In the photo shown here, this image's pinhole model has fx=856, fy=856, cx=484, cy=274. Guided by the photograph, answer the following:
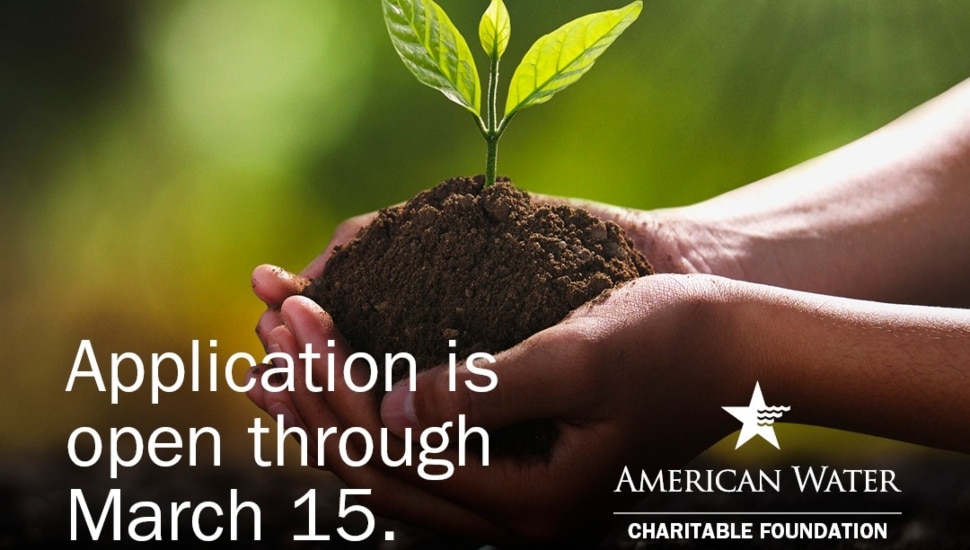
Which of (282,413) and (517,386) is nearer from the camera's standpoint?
(517,386)

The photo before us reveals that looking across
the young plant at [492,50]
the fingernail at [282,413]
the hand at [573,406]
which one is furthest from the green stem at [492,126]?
the fingernail at [282,413]

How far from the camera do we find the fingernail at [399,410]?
0.73 meters

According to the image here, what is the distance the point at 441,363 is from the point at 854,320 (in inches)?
15.3

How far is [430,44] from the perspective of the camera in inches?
33.9

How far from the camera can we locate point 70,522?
120cm

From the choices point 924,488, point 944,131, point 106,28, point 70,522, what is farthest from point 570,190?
point 70,522

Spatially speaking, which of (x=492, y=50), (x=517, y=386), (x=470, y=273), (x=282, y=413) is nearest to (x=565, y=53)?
(x=492, y=50)

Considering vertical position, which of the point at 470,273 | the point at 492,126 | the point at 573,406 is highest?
the point at 492,126

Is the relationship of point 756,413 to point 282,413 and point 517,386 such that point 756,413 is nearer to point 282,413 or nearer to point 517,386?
point 517,386

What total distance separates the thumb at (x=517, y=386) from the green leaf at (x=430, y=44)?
30 centimetres

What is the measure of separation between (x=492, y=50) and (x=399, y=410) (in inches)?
15.3

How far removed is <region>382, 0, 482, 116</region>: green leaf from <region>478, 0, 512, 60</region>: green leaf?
0.09 feet

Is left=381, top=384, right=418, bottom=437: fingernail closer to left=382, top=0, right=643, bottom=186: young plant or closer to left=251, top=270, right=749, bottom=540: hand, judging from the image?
left=251, top=270, right=749, bottom=540: hand

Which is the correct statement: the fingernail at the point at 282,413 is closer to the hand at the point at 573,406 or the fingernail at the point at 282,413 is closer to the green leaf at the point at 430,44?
the hand at the point at 573,406
